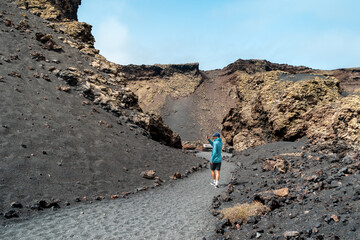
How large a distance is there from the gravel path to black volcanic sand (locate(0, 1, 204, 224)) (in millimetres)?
1017

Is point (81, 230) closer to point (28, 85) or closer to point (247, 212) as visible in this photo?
point (247, 212)

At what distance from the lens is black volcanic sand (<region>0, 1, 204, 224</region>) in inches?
345

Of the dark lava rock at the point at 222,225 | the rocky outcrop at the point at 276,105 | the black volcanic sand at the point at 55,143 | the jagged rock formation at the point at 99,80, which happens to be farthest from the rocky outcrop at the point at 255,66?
the dark lava rock at the point at 222,225

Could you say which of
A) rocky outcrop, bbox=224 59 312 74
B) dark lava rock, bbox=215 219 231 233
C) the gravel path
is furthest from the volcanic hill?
rocky outcrop, bbox=224 59 312 74

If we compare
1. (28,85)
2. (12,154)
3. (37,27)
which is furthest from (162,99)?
(12,154)

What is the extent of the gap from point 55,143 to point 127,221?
671 cm

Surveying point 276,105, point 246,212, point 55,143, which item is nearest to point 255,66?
point 276,105

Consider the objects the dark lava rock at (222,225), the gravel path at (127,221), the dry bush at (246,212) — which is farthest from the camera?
the gravel path at (127,221)

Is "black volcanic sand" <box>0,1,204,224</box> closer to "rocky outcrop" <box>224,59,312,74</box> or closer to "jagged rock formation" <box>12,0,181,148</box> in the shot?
"jagged rock formation" <box>12,0,181,148</box>

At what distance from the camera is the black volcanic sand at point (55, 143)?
8.77 meters

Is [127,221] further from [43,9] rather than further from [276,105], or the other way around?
[43,9]

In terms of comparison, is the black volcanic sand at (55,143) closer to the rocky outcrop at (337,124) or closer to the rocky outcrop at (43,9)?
the rocky outcrop at (43,9)

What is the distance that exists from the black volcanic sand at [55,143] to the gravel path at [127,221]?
1.02 metres

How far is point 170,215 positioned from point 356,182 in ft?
16.9
